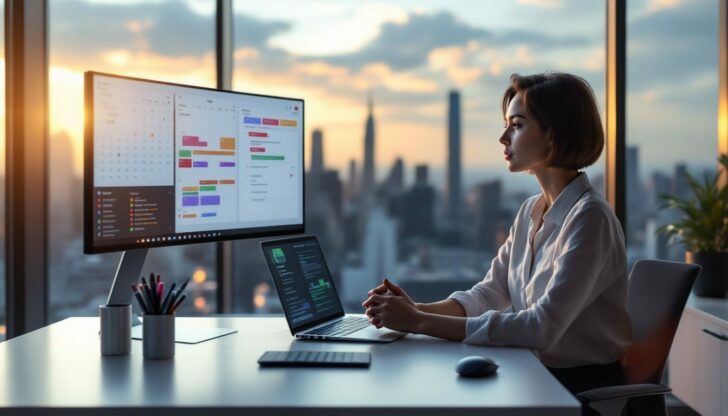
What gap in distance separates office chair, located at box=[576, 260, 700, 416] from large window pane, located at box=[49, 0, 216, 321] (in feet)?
6.36

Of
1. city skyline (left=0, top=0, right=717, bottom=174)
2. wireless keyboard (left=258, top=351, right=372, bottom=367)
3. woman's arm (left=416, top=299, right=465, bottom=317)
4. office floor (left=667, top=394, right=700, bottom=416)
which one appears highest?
city skyline (left=0, top=0, right=717, bottom=174)

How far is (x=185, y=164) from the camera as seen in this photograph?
6.70 feet

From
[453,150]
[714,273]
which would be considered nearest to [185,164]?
[453,150]

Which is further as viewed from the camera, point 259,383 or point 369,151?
point 369,151

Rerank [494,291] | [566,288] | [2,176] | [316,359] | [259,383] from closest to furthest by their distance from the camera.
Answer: [259,383], [316,359], [566,288], [494,291], [2,176]

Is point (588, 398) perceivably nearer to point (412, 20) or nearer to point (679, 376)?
point (679, 376)

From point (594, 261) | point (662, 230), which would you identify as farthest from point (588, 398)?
point (662, 230)

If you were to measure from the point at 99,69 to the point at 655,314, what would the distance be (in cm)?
248

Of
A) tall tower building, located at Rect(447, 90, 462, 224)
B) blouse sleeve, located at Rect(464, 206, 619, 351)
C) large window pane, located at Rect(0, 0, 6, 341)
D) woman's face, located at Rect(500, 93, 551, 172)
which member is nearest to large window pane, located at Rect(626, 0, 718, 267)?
tall tower building, located at Rect(447, 90, 462, 224)

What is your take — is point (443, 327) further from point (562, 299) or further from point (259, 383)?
point (259, 383)

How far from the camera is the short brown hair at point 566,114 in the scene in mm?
2086

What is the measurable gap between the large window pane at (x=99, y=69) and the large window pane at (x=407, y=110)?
19 cm

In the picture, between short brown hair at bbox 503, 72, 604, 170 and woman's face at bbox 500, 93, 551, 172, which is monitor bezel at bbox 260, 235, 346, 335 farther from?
short brown hair at bbox 503, 72, 604, 170

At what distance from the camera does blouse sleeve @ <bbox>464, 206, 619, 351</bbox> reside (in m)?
1.85
